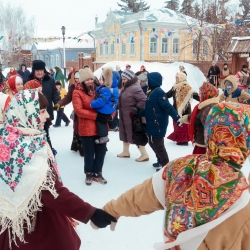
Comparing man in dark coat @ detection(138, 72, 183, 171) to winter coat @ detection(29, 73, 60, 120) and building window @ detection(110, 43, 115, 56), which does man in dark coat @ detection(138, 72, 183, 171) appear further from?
building window @ detection(110, 43, 115, 56)

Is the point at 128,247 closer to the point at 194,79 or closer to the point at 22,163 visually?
the point at 22,163

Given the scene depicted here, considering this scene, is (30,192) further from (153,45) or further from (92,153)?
(153,45)

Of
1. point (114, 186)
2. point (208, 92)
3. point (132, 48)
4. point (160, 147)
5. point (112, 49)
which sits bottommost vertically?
point (114, 186)

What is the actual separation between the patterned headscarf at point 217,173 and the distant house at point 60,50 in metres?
40.0

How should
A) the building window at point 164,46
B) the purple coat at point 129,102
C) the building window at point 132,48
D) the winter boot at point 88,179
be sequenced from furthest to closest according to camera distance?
the building window at point 132,48 → the building window at point 164,46 → the purple coat at point 129,102 → the winter boot at point 88,179

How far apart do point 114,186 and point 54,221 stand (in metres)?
2.67

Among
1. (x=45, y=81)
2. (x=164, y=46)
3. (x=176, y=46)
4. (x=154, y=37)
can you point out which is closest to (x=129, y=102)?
(x=45, y=81)

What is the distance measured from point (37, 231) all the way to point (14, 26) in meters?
47.3

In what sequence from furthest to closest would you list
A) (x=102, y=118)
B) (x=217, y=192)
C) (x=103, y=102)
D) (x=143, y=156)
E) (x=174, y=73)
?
1. (x=174, y=73)
2. (x=143, y=156)
3. (x=102, y=118)
4. (x=103, y=102)
5. (x=217, y=192)

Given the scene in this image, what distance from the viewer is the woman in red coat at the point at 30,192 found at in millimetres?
1862

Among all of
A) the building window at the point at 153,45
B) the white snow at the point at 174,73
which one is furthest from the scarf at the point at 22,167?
the building window at the point at 153,45

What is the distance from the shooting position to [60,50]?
4419 cm

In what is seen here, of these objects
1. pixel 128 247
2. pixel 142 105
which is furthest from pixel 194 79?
pixel 128 247

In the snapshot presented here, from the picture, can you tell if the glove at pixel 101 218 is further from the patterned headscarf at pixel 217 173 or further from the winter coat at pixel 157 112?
the winter coat at pixel 157 112
